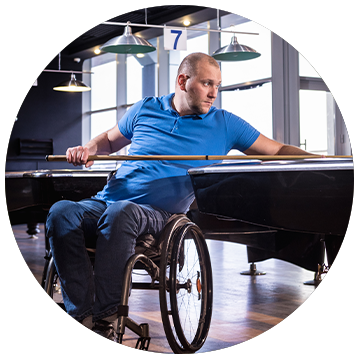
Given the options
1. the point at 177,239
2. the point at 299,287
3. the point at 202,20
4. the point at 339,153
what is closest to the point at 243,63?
the point at 202,20

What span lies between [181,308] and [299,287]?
1.20ft

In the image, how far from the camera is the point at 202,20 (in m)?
1.45

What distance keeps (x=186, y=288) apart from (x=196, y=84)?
53 centimetres

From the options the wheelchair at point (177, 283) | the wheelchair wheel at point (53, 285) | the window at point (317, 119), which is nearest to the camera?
the wheelchair at point (177, 283)

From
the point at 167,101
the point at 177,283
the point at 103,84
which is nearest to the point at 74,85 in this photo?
the point at 103,84

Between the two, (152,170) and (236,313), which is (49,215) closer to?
(152,170)

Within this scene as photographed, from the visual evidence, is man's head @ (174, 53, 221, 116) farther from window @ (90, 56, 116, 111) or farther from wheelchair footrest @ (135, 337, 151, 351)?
wheelchair footrest @ (135, 337, 151, 351)

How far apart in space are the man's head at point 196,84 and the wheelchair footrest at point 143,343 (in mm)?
596

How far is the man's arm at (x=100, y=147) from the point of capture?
4.17 feet

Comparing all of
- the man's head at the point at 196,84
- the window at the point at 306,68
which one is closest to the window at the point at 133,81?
the man's head at the point at 196,84

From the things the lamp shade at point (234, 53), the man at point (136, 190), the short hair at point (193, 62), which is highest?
the lamp shade at point (234, 53)

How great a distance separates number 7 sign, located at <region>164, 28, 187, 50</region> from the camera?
138 cm

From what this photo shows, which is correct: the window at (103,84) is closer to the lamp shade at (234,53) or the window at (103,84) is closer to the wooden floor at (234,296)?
the lamp shade at (234,53)

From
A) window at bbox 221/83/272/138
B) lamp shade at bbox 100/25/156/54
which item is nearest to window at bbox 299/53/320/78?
window at bbox 221/83/272/138
